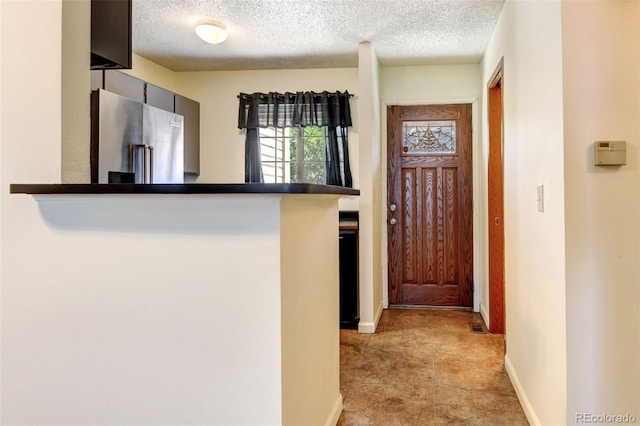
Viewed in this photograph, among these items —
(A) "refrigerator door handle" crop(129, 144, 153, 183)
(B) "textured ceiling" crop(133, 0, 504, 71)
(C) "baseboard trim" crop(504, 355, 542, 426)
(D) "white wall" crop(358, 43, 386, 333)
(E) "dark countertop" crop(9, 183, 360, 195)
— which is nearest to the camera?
(E) "dark countertop" crop(9, 183, 360, 195)

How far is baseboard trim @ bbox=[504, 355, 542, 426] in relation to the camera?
2.14 metres

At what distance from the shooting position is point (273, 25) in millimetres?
3459

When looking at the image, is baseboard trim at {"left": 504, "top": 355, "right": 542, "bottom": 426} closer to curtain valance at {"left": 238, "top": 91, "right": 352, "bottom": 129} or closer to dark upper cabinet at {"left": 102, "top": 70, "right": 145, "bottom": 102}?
curtain valance at {"left": 238, "top": 91, "right": 352, "bottom": 129}

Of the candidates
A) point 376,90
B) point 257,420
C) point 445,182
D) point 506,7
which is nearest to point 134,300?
point 257,420

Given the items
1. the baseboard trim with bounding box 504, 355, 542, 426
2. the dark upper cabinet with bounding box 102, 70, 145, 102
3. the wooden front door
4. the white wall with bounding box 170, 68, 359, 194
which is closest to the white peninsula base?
the baseboard trim with bounding box 504, 355, 542, 426

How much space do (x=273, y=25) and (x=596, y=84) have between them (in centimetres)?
Answer: 247

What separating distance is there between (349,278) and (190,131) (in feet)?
7.13

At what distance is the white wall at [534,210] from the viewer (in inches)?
69.1

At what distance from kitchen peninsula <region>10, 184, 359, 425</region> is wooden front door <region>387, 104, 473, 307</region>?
3222 mm

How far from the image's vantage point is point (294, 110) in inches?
178

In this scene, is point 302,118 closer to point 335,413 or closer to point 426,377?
point 426,377

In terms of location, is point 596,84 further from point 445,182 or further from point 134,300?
point 445,182

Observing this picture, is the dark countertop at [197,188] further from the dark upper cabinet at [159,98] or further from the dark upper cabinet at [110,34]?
the dark upper cabinet at [159,98]
